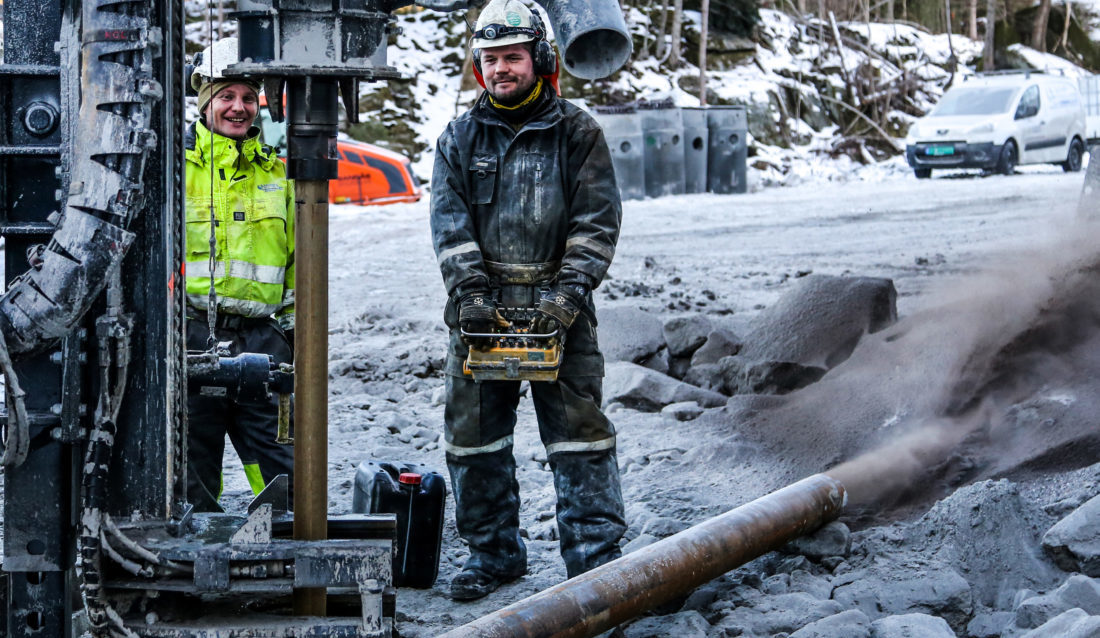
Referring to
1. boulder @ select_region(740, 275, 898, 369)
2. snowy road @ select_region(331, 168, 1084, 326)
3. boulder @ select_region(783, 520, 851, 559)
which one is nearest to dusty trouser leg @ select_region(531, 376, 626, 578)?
boulder @ select_region(783, 520, 851, 559)

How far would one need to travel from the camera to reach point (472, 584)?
462cm

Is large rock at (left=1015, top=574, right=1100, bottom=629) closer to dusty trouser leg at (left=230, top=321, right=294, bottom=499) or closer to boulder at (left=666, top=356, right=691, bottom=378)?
dusty trouser leg at (left=230, top=321, right=294, bottom=499)

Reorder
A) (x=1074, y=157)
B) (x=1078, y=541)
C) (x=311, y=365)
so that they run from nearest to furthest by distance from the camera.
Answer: (x=311, y=365) → (x=1078, y=541) → (x=1074, y=157)

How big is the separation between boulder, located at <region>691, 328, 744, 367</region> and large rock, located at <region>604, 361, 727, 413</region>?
32cm

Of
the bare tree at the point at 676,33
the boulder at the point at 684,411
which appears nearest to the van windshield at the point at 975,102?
the bare tree at the point at 676,33

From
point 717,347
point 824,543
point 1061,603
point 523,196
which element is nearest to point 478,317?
point 523,196

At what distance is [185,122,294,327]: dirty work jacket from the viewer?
4.80m

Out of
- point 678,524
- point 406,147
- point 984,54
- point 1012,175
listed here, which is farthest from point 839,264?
point 984,54

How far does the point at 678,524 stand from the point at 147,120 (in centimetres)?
295

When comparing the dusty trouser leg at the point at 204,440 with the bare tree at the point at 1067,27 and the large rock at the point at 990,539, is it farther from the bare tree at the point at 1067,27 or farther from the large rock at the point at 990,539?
the bare tree at the point at 1067,27

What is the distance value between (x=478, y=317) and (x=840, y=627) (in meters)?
1.54

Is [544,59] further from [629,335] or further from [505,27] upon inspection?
[629,335]

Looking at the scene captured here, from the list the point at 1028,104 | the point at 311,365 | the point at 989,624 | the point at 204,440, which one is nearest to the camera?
the point at 311,365

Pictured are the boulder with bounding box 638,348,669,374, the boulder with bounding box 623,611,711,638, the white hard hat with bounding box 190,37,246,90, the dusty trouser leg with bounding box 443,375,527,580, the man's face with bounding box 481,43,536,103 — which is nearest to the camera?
the boulder with bounding box 623,611,711,638
